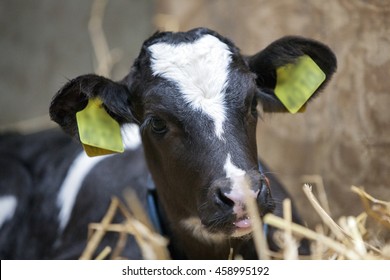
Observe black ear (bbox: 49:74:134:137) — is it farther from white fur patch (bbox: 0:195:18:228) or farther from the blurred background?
white fur patch (bbox: 0:195:18:228)

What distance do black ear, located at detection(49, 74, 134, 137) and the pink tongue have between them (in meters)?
0.85

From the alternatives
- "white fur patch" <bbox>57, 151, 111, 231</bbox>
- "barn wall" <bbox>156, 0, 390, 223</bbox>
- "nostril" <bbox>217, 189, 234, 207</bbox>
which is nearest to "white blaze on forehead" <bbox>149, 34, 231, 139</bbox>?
"nostril" <bbox>217, 189, 234, 207</bbox>

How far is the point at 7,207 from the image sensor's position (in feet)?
15.9

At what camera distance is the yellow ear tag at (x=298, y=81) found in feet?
11.7

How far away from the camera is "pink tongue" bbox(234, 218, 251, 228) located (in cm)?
293

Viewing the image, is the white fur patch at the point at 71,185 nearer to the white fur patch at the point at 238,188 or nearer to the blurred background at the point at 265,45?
the blurred background at the point at 265,45

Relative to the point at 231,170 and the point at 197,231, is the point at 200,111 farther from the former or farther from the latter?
the point at 197,231

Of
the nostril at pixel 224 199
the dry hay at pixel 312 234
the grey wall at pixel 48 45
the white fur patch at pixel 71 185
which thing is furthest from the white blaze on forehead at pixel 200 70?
the grey wall at pixel 48 45

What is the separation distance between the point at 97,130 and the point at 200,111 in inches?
21.2

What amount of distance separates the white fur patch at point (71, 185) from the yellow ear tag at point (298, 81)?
1.47 metres
